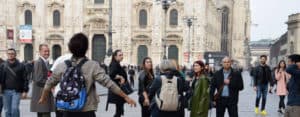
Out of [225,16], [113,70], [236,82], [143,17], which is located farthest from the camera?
[225,16]

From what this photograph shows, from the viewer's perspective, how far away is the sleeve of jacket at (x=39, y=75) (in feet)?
33.8

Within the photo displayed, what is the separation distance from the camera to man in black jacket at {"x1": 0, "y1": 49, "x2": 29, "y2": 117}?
11.6m

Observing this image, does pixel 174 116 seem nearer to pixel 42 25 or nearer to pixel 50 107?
pixel 50 107

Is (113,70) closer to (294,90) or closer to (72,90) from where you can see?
(294,90)

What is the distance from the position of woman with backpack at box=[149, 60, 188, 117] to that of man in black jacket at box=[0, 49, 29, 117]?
13.7 feet

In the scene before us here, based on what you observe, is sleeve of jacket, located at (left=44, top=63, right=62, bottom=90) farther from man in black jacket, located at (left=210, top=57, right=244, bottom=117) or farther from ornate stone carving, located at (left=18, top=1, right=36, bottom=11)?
ornate stone carving, located at (left=18, top=1, right=36, bottom=11)

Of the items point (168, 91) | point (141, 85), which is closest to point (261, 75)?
point (141, 85)

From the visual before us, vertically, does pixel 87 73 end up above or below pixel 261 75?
above

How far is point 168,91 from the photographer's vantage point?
27.1 feet

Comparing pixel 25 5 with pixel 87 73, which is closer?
pixel 87 73

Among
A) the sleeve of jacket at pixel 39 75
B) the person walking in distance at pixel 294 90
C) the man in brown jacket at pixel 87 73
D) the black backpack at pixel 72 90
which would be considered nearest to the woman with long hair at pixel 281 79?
the person walking in distance at pixel 294 90

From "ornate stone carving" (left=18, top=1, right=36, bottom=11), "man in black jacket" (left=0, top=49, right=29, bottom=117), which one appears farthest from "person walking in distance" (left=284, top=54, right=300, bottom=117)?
"ornate stone carving" (left=18, top=1, right=36, bottom=11)

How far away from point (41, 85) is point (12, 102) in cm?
166

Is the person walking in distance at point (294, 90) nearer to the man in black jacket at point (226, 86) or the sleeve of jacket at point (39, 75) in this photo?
the man in black jacket at point (226, 86)
